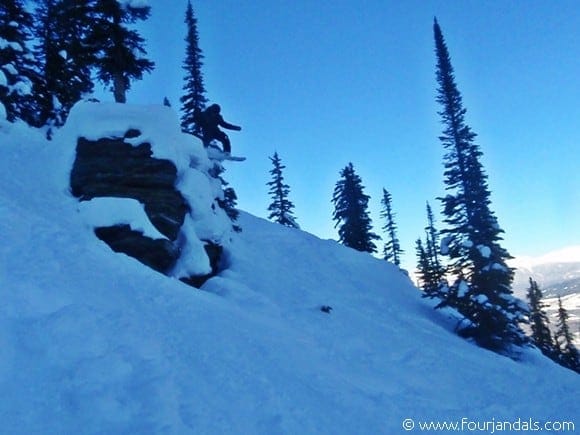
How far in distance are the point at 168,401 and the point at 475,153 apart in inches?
996

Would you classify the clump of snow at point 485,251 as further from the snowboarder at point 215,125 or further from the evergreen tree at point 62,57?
the evergreen tree at point 62,57

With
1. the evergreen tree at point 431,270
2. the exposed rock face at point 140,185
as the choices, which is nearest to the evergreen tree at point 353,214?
the evergreen tree at point 431,270

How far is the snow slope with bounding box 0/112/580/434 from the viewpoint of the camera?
5.59 m

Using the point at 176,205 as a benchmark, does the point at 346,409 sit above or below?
below

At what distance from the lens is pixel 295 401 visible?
22.9ft

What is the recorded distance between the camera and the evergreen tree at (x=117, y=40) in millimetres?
19109

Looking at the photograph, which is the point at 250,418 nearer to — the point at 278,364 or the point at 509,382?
the point at 278,364

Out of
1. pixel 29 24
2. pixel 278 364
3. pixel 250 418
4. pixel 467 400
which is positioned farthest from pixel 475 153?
pixel 29 24

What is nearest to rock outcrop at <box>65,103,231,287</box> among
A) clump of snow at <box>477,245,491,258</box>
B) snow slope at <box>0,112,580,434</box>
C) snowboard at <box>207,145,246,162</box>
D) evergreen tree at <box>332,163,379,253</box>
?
snow slope at <box>0,112,580,434</box>

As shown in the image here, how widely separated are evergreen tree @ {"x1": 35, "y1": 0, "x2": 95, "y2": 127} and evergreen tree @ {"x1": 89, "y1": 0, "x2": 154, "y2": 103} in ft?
1.61

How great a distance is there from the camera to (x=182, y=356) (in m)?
7.10

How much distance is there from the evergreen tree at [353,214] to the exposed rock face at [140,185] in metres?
28.0

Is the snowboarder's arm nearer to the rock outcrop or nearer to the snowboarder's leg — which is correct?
the snowboarder's leg

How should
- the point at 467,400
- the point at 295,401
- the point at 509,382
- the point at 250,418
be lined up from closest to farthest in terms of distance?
the point at 250,418 → the point at 295,401 → the point at 467,400 → the point at 509,382
